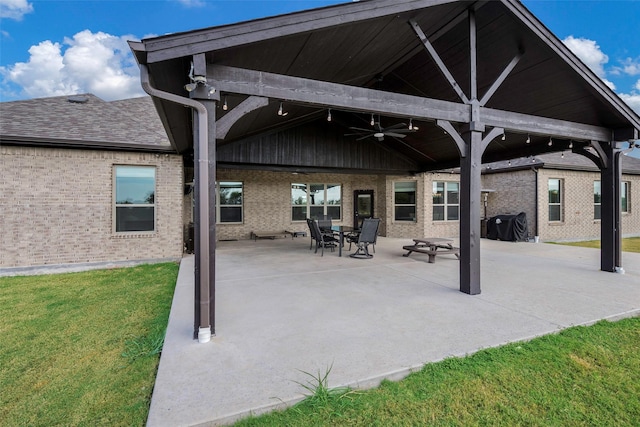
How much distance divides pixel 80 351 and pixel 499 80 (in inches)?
252

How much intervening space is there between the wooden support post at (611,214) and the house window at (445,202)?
6.49 metres

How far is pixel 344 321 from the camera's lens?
11.7 feet

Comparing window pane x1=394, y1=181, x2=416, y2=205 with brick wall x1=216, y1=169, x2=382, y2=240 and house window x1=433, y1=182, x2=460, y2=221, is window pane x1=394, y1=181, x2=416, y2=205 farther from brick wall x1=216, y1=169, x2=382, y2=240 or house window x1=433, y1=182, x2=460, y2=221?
house window x1=433, y1=182, x2=460, y2=221

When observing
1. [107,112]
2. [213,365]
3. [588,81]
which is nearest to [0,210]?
[107,112]

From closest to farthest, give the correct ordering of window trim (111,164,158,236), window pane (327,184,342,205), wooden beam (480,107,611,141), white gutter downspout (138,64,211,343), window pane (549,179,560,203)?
white gutter downspout (138,64,211,343)
wooden beam (480,107,611,141)
window trim (111,164,158,236)
window pane (549,179,560,203)
window pane (327,184,342,205)

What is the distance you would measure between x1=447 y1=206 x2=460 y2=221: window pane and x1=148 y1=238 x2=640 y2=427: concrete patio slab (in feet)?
20.0

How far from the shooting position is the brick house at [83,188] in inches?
249

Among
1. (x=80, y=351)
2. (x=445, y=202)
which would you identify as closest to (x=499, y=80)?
(x=80, y=351)

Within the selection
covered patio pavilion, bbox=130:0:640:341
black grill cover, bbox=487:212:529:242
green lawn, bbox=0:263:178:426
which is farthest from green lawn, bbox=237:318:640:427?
black grill cover, bbox=487:212:529:242

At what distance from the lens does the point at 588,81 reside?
5191mm

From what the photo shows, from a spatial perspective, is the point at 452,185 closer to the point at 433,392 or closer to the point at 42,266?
the point at 433,392

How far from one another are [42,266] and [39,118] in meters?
3.51

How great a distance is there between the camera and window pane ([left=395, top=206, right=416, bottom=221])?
41.3 ft

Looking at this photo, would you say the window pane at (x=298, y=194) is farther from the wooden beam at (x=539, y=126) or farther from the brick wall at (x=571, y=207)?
the brick wall at (x=571, y=207)
